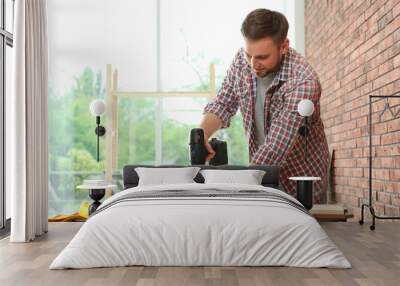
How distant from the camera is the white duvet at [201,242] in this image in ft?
10.8

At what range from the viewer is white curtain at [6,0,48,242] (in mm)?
4426

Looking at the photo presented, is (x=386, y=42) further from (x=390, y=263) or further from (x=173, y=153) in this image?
(x=173, y=153)

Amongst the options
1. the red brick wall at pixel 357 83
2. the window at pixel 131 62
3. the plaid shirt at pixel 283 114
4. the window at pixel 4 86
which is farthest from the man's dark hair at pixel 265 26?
the window at pixel 131 62

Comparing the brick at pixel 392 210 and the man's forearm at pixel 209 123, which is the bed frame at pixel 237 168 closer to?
the man's forearm at pixel 209 123

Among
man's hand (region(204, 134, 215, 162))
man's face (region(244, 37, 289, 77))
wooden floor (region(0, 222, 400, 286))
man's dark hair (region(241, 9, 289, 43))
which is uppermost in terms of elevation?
man's dark hair (region(241, 9, 289, 43))

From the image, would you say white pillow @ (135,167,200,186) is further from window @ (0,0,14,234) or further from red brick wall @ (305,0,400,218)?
red brick wall @ (305,0,400,218)

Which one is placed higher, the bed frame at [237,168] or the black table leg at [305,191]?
the bed frame at [237,168]

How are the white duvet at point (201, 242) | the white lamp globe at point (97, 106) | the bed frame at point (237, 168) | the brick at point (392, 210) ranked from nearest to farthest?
the white duvet at point (201, 242) → the brick at point (392, 210) → the bed frame at point (237, 168) → the white lamp globe at point (97, 106)

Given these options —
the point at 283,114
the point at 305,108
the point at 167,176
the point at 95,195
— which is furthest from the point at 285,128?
the point at 95,195

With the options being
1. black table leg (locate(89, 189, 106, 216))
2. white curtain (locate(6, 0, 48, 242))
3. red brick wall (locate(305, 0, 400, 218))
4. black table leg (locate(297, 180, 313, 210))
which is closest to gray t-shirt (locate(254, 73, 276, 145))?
black table leg (locate(297, 180, 313, 210))

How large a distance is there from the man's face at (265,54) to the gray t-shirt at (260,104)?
0.05 m

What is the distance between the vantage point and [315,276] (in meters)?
3.02

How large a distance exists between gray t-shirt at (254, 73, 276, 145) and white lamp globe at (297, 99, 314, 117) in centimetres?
31

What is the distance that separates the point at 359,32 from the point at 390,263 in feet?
9.48
